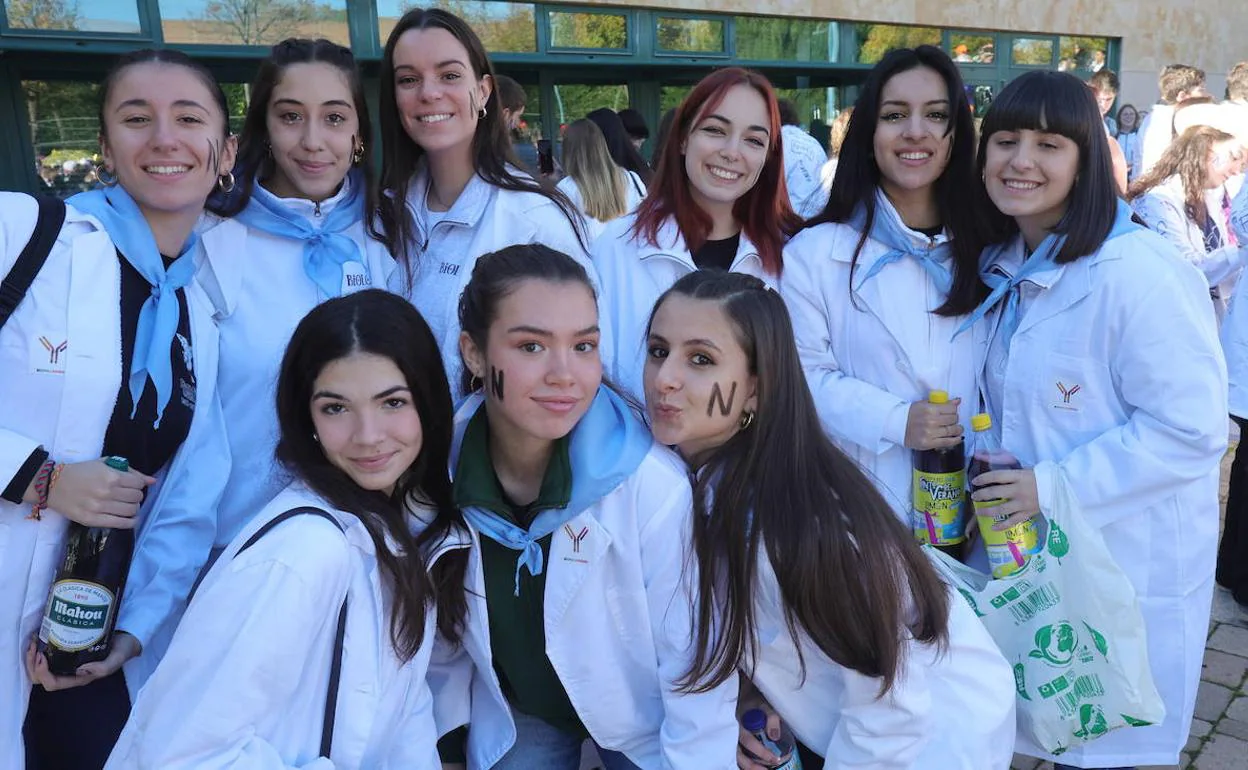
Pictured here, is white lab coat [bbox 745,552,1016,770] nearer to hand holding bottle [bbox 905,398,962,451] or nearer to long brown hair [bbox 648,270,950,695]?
long brown hair [bbox 648,270,950,695]

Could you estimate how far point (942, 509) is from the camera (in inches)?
107

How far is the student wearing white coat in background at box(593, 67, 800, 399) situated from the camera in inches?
119

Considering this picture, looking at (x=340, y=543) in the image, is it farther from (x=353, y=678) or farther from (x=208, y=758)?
(x=208, y=758)

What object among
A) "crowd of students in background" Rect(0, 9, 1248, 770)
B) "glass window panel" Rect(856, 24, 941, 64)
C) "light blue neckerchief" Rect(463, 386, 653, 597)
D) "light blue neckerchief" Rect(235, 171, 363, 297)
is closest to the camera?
"crowd of students in background" Rect(0, 9, 1248, 770)

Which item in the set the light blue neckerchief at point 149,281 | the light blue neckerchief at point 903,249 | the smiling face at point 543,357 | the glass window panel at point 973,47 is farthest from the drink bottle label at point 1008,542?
the glass window panel at point 973,47

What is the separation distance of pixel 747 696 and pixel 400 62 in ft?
7.06

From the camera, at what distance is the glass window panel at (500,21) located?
9.10 meters

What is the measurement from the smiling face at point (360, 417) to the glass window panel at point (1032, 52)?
1598cm

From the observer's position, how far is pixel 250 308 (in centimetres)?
265

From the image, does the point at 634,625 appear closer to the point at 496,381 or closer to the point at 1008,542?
the point at 496,381

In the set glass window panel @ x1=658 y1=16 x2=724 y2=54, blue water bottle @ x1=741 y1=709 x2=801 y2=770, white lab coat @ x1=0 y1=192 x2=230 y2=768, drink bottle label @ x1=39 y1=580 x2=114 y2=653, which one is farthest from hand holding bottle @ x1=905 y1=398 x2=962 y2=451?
glass window panel @ x1=658 y1=16 x2=724 y2=54

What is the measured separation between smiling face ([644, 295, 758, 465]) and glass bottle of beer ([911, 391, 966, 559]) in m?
0.75

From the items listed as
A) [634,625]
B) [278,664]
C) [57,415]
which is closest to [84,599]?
[57,415]

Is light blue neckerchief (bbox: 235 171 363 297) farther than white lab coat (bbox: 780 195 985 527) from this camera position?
No
